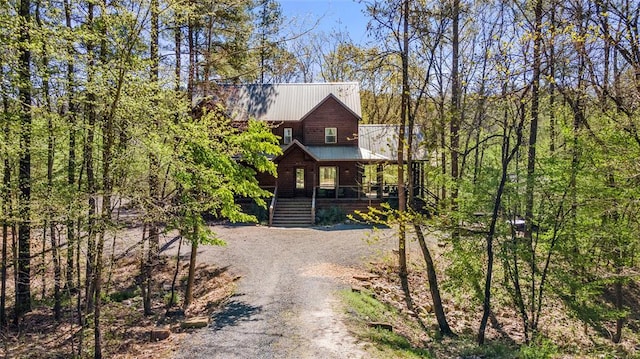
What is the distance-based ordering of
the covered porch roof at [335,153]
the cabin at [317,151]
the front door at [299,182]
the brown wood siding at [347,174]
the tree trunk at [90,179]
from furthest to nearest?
the front door at [299,182] < the brown wood siding at [347,174] < the covered porch roof at [335,153] < the cabin at [317,151] < the tree trunk at [90,179]

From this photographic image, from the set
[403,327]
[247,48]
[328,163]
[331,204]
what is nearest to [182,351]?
[403,327]

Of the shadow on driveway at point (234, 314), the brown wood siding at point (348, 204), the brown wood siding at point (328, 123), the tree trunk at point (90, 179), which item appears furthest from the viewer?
the brown wood siding at point (328, 123)

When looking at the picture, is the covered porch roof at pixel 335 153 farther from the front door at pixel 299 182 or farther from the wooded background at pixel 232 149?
the wooded background at pixel 232 149

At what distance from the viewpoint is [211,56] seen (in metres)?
13.0

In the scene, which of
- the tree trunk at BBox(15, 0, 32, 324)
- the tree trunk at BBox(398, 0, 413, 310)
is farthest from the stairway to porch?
the tree trunk at BBox(15, 0, 32, 324)

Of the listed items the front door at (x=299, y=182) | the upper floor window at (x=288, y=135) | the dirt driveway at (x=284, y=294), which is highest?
the upper floor window at (x=288, y=135)

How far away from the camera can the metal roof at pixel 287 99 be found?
993 inches

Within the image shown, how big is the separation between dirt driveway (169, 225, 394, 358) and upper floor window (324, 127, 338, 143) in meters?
7.51

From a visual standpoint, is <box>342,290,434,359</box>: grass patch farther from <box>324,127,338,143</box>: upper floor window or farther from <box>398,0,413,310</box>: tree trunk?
<box>324,127,338,143</box>: upper floor window

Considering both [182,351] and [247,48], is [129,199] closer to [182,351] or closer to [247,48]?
[182,351]

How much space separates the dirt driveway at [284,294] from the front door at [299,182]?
5.01 meters

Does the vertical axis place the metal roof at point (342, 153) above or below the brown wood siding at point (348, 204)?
above

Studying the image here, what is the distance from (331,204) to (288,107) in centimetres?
729

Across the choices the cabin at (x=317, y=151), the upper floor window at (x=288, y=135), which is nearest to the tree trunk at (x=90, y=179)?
the cabin at (x=317, y=151)
